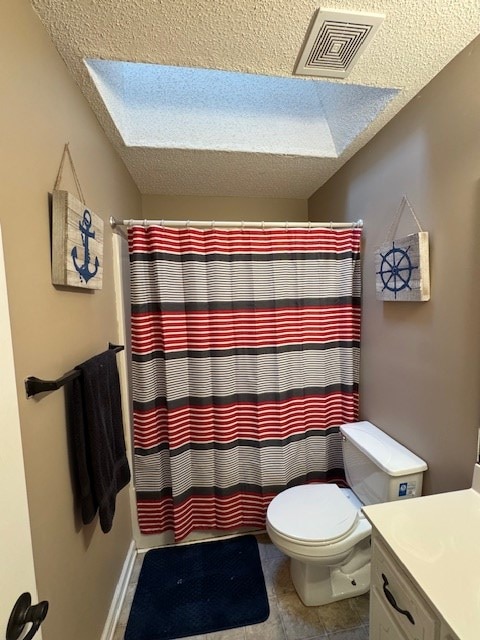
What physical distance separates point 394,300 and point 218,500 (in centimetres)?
153

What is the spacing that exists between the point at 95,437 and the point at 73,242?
0.69 m

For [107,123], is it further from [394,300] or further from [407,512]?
[407,512]

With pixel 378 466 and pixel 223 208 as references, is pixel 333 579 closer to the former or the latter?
pixel 378 466

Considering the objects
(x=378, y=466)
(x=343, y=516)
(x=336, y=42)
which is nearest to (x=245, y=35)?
(x=336, y=42)

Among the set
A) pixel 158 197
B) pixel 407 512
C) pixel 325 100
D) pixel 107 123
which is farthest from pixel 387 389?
pixel 158 197

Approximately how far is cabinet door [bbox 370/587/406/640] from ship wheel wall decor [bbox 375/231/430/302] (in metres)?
1.07

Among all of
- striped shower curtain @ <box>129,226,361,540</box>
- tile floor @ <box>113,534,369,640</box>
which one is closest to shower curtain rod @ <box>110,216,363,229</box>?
striped shower curtain @ <box>129,226,361,540</box>

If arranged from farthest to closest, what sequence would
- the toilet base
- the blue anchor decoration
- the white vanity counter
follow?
the toilet base
the blue anchor decoration
the white vanity counter

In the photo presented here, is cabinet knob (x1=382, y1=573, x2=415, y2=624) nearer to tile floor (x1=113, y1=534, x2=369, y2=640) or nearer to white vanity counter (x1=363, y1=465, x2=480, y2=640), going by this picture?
white vanity counter (x1=363, y1=465, x2=480, y2=640)

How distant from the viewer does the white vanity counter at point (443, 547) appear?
2.20 ft

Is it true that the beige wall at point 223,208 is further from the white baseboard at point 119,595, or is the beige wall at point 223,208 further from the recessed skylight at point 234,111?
the white baseboard at point 119,595

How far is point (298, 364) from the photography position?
71.0 inches

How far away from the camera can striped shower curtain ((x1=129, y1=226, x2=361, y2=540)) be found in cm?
163

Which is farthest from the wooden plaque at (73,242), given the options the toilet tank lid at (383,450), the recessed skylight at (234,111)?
the toilet tank lid at (383,450)
